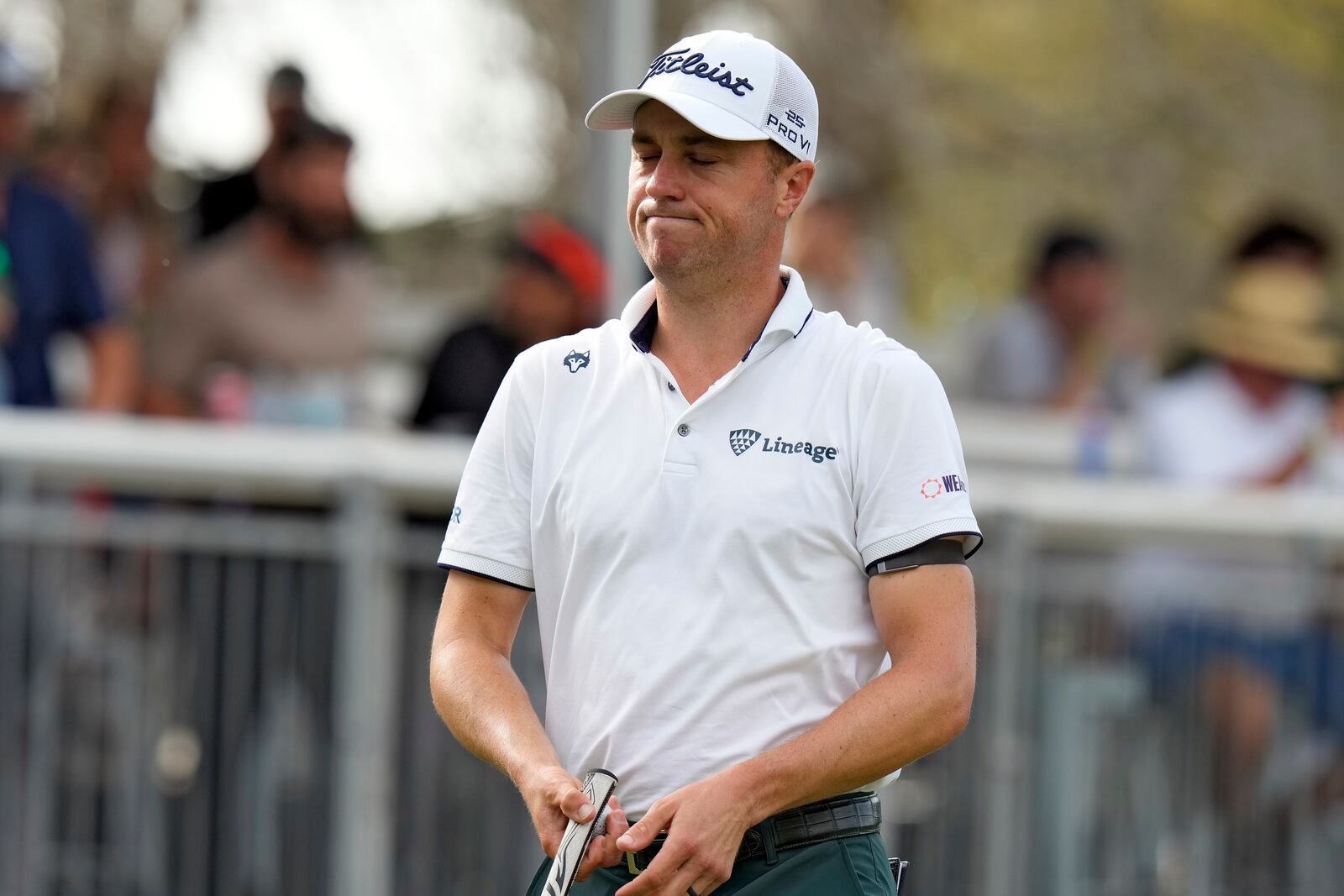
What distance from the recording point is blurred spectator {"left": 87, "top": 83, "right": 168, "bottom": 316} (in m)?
8.70

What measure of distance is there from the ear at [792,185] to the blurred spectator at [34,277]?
459cm

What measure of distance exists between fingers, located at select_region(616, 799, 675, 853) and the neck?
752 millimetres

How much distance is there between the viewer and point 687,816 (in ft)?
11.5

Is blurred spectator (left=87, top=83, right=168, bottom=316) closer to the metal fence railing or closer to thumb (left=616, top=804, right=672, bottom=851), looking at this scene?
the metal fence railing

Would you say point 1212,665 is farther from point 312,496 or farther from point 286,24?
point 286,24

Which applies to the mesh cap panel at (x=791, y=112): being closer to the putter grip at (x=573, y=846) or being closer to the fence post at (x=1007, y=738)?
the putter grip at (x=573, y=846)

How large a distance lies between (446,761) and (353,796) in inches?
13.2

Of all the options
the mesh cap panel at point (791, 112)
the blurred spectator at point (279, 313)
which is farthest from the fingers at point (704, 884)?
the blurred spectator at point (279, 313)

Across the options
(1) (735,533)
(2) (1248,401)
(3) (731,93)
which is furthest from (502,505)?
(2) (1248,401)

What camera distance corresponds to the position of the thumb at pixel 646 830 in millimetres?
3523

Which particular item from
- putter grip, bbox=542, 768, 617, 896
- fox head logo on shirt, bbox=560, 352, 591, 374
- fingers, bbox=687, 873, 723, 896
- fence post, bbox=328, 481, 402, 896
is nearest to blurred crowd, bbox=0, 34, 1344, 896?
fence post, bbox=328, 481, 402, 896

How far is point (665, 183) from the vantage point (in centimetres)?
373

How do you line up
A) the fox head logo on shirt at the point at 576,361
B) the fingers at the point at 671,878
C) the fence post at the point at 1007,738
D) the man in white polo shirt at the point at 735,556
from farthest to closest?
the fence post at the point at 1007,738 → the fox head logo on shirt at the point at 576,361 → the man in white polo shirt at the point at 735,556 → the fingers at the point at 671,878

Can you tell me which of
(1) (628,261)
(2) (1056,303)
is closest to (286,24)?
(2) (1056,303)
